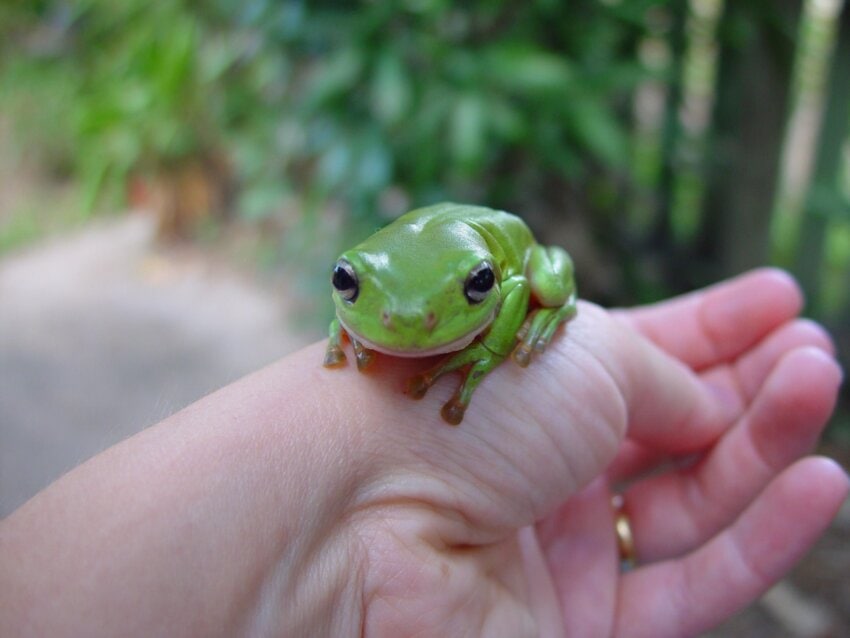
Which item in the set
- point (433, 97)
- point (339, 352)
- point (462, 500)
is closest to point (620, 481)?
point (462, 500)

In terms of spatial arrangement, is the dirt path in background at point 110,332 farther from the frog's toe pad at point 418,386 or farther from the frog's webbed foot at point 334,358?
the frog's toe pad at point 418,386

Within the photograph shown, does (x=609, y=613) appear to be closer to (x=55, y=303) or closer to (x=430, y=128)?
(x=430, y=128)

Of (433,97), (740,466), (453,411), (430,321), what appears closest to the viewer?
(430,321)

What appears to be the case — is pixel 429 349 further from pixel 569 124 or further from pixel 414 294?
pixel 569 124

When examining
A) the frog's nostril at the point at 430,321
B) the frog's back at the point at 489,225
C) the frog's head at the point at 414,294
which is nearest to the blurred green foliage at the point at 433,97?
the frog's back at the point at 489,225

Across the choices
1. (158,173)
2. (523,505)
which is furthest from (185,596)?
(158,173)

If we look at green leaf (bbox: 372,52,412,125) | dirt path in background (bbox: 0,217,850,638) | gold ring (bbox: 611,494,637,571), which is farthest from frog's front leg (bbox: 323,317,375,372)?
green leaf (bbox: 372,52,412,125)

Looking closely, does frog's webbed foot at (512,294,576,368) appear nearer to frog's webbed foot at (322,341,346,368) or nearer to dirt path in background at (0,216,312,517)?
frog's webbed foot at (322,341,346,368)
